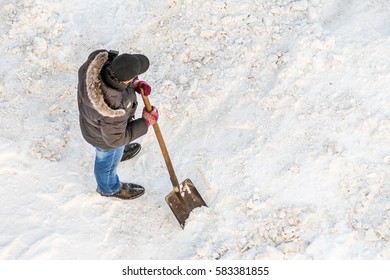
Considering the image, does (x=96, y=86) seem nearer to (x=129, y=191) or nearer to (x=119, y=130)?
(x=119, y=130)

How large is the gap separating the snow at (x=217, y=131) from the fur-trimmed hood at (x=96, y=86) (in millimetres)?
1339

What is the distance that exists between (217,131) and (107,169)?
3.78ft

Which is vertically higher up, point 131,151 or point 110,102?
point 110,102

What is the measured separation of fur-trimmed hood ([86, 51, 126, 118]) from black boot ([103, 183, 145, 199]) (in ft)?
3.84

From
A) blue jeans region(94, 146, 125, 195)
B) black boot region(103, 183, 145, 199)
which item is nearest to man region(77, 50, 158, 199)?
blue jeans region(94, 146, 125, 195)

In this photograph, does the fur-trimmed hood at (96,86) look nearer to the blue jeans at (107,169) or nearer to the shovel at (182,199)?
the blue jeans at (107,169)

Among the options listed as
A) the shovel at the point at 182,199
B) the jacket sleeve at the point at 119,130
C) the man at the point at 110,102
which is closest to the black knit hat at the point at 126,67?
the man at the point at 110,102

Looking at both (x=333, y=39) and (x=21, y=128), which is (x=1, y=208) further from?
(x=333, y=39)

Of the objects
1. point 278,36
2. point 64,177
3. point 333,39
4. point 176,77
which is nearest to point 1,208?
point 64,177

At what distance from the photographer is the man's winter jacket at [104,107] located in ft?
9.82

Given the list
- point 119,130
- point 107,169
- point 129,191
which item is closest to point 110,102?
point 119,130

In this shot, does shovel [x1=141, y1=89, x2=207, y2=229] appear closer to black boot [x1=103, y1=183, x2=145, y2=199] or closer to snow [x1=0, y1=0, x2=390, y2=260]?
snow [x1=0, y1=0, x2=390, y2=260]

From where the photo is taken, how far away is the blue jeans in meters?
3.61

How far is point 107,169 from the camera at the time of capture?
3.73 meters
